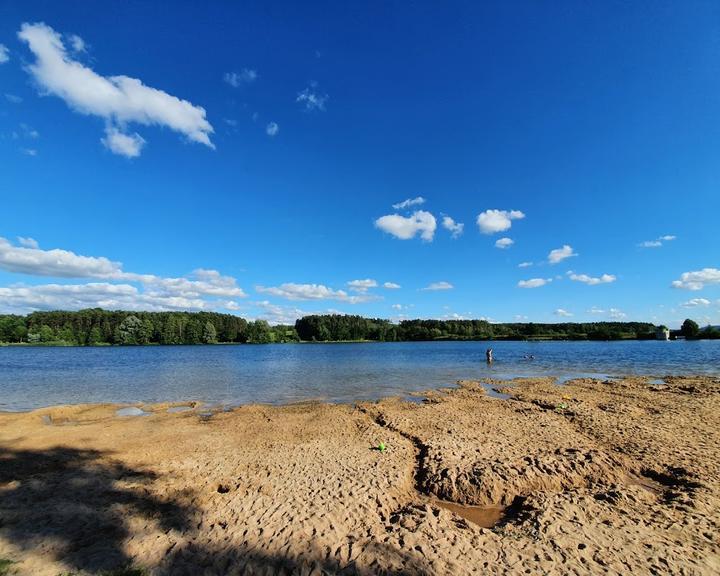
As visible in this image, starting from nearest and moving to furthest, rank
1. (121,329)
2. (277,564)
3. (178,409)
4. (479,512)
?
(277,564) → (479,512) → (178,409) → (121,329)

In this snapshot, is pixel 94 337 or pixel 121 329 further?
pixel 121 329

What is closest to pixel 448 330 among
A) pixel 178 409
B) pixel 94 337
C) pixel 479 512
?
pixel 94 337

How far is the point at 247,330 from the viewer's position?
155m

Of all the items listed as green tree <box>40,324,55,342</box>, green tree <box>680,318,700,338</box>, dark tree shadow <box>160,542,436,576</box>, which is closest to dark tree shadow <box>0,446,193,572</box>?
dark tree shadow <box>160,542,436,576</box>

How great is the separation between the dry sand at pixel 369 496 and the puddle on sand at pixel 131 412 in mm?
3406

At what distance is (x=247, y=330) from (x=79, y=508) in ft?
508

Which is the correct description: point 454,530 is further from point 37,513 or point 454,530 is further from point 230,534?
point 37,513

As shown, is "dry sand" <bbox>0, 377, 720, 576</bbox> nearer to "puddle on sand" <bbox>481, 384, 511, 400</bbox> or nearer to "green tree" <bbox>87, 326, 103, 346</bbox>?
"puddle on sand" <bbox>481, 384, 511, 400</bbox>

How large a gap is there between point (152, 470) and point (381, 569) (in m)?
6.95

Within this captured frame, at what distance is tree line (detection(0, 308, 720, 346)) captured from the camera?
429ft

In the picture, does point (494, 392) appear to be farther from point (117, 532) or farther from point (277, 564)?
point (117, 532)

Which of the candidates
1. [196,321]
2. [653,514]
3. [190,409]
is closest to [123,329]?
[196,321]

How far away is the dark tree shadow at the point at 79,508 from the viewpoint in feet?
18.5

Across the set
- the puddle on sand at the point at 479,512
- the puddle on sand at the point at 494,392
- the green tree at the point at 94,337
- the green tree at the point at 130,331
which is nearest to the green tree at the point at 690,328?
the puddle on sand at the point at 494,392
